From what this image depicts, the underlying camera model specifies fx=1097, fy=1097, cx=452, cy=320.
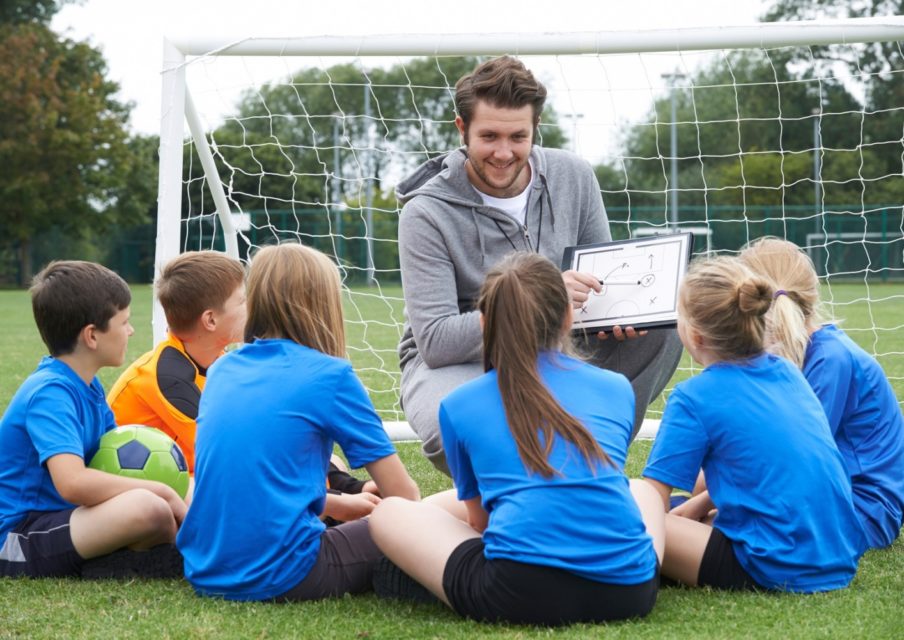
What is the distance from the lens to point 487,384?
262cm

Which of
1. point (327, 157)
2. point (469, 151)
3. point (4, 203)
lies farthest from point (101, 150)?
point (469, 151)

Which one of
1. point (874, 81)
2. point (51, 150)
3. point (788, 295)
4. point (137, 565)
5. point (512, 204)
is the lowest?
point (137, 565)

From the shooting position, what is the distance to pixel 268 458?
2.78 meters

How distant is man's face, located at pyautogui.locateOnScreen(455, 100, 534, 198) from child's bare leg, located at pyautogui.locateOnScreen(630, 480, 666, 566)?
1.46 metres

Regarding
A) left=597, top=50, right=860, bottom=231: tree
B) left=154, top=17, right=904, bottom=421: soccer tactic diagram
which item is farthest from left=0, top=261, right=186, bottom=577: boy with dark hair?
left=597, top=50, right=860, bottom=231: tree

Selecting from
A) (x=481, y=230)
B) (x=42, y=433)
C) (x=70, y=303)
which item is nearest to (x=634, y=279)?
(x=481, y=230)

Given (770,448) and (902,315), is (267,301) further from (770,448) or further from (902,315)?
(902,315)

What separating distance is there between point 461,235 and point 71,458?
5.46 feet

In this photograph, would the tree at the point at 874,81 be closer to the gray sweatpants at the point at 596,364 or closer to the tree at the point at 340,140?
the tree at the point at 340,140

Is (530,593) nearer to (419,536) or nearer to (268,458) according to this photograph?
(419,536)

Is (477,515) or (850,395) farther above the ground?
(850,395)

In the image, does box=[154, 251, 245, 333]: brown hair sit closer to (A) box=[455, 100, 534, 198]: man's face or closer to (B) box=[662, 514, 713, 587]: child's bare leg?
(A) box=[455, 100, 534, 198]: man's face

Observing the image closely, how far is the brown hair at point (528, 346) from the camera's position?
8.29ft

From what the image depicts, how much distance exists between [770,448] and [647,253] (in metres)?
1.15
